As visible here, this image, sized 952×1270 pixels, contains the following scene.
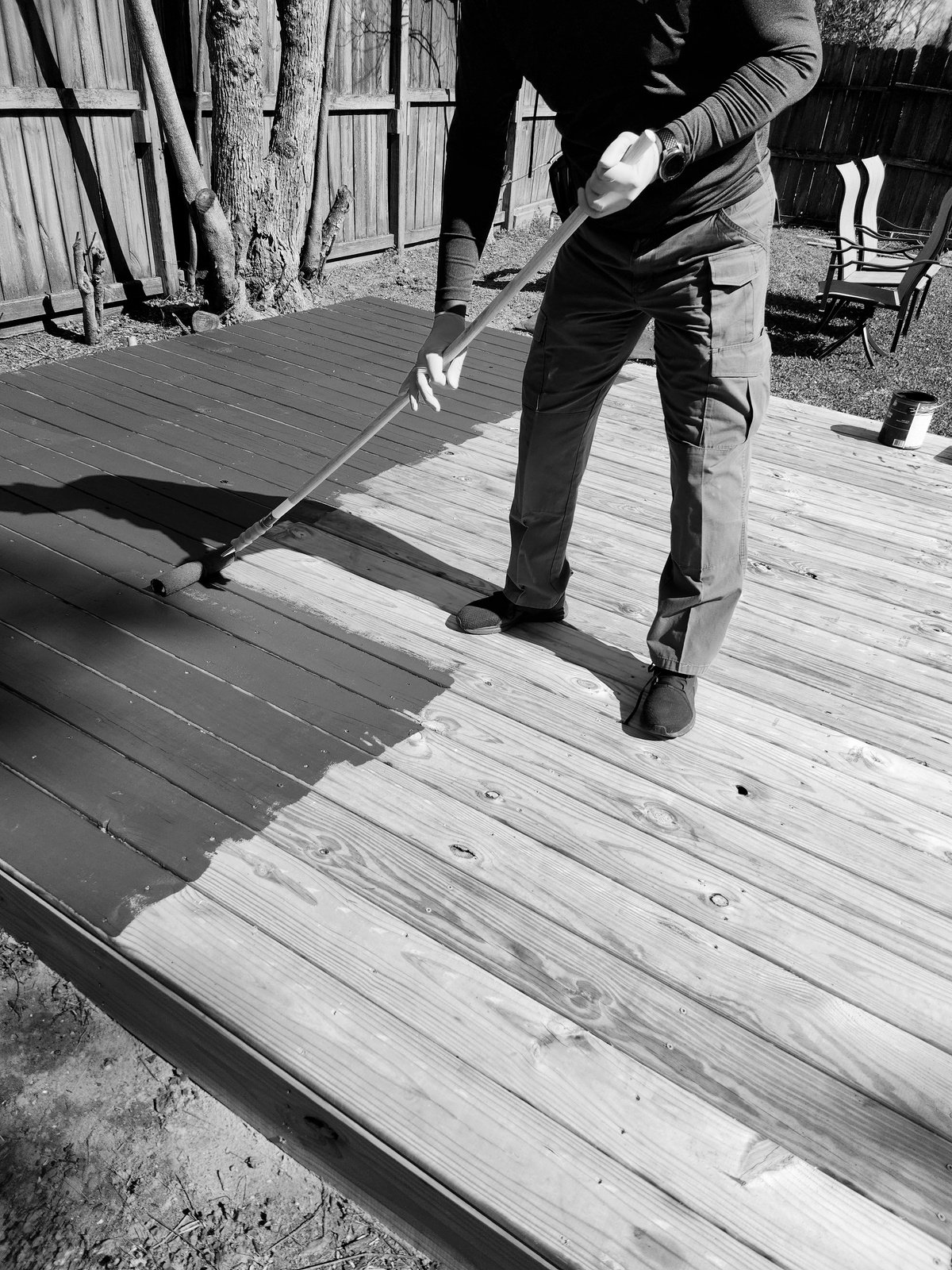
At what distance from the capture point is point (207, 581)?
8.36 ft

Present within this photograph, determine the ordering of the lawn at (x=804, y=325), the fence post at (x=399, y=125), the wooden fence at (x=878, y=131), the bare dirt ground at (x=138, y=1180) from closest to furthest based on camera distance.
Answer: the bare dirt ground at (x=138, y=1180)
the lawn at (x=804, y=325)
the fence post at (x=399, y=125)
the wooden fence at (x=878, y=131)

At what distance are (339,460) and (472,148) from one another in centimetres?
74

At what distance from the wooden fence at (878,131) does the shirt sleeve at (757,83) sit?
1078 centimetres

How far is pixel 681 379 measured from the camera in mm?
1936

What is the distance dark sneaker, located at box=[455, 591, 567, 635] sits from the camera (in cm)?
243

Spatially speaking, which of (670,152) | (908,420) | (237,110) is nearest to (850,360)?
(908,420)

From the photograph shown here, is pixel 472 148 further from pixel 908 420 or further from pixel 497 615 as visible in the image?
pixel 908 420

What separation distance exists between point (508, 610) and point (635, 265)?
92 centimetres

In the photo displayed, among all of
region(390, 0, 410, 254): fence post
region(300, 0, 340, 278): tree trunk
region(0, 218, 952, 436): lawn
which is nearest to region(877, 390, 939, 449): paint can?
region(0, 218, 952, 436): lawn

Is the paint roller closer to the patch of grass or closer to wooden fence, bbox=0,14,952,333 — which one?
wooden fence, bbox=0,14,952,333

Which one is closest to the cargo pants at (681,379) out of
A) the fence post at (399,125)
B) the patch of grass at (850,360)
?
the patch of grass at (850,360)

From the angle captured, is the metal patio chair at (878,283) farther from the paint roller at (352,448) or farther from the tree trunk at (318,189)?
the paint roller at (352,448)

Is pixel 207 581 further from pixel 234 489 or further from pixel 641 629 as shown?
pixel 641 629

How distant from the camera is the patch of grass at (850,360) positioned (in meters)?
5.55
